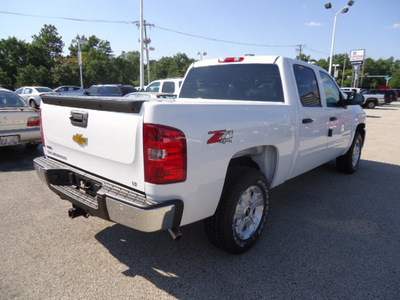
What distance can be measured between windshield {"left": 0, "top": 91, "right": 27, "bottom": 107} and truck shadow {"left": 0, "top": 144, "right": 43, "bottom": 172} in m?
1.20

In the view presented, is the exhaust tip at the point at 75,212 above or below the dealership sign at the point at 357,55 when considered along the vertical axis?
below

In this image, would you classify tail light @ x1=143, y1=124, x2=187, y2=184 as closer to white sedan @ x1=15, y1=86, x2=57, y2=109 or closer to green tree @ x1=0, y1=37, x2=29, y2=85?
white sedan @ x1=15, y1=86, x2=57, y2=109

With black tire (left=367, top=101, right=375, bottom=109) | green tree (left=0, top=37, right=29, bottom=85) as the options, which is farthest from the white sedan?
green tree (left=0, top=37, right=29, bottom=85)

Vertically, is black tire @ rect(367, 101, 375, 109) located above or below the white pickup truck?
below

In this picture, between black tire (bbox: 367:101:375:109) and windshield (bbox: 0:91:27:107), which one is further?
black tire (bbox: 367:101:375:109)

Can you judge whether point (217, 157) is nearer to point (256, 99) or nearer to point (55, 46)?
point (256, 99)

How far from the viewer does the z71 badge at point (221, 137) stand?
2166mm

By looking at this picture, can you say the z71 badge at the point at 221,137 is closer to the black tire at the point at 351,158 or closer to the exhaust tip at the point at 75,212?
the exhaust tip at the point at 75,212

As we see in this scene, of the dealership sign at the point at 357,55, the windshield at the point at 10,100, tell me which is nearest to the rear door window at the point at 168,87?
the windshield at the point at 10,100

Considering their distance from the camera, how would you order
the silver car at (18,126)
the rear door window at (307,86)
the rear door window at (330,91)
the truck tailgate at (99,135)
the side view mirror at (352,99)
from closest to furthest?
the truck tailgate at (99,135), the rear door window at (307,86), the rear door window at (330,91), the side view mirror at (352,99), the silver car at (18,126)

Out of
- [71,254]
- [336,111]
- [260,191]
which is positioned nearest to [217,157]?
[260,191]

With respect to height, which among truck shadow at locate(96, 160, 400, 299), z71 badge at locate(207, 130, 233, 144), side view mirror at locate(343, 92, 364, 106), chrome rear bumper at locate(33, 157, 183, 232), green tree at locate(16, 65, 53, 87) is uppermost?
green tree at locate(16, 65, 53, 87)

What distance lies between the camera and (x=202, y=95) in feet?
12.7

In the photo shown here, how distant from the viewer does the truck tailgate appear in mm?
2023
